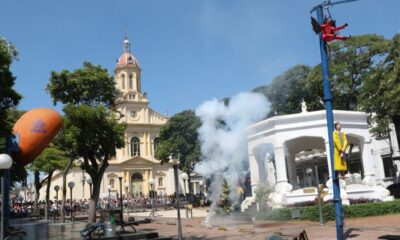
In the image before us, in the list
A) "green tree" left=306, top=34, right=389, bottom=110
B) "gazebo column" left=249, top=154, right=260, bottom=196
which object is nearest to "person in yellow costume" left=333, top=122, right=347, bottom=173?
"gazebo column" left=249, top=154, right=260, bottom=196

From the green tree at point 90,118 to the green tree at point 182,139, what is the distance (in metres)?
20.5

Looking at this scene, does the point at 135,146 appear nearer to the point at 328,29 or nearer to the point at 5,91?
the point at 5,91

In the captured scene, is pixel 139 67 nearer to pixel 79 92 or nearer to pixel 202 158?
pixel 202 158

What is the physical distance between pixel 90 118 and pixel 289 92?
26.0 meters

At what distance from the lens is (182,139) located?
5000 centimetres

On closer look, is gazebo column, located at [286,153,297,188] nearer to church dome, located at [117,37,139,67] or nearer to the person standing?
the person standing

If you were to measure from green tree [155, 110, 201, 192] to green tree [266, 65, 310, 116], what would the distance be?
9.15 m

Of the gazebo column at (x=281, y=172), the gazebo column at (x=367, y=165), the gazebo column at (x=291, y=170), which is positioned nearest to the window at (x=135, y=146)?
the gazebo column at (x=291, y=170)

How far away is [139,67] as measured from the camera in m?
74.4

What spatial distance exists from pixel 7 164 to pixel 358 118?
18.9 metres

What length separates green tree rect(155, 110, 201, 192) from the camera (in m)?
48.6

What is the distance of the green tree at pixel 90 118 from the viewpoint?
76.6 feet

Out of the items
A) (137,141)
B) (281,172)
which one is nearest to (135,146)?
(137,141)

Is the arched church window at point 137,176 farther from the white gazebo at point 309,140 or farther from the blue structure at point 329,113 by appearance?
the blue structure at point 329,113
